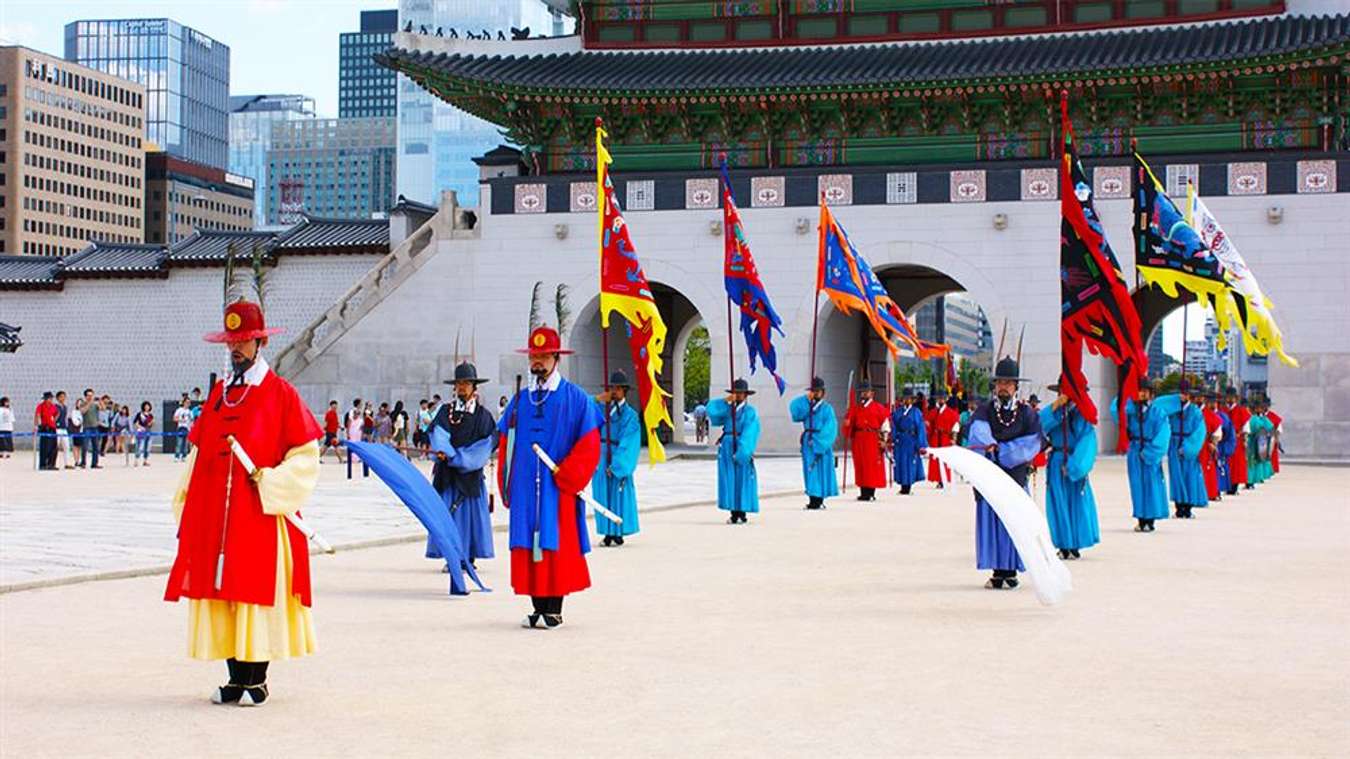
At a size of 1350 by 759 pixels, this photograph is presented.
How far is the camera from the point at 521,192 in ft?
121

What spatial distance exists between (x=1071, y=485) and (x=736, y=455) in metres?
5.48

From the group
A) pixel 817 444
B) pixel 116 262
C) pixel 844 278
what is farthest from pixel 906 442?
pixel 116 262

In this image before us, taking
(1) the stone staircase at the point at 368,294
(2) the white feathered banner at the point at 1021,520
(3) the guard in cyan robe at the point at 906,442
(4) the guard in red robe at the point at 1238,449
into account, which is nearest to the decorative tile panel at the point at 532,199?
(1) the stone staircase at the point at 368,294

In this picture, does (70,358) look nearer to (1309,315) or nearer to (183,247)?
(183,247)

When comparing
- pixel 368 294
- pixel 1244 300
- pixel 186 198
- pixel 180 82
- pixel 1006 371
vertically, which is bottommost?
pixel 1006 371

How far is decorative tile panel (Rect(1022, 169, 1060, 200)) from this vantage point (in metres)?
34.1

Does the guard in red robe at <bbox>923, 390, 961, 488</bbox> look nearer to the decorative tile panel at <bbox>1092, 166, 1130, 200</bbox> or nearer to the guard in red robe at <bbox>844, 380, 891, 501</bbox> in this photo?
the guard in red robe at <bbox>844, 380, 891, 501</bbox>

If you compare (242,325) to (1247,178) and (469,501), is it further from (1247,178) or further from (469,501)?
(1247,178)

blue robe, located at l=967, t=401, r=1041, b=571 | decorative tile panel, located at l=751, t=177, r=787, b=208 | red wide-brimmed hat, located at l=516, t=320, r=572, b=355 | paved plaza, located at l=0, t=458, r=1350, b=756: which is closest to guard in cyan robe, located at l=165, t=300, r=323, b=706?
paved plaza, located at l=0, t=458, r=1350, b=756

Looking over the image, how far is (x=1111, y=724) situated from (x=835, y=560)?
23.7 feet

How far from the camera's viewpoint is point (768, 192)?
1400 inches

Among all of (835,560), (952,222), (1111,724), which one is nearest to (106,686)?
(1111,724)

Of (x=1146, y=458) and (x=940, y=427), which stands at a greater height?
(x=940, y=427)

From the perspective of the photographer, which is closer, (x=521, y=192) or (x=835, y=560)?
(x=835, y=560)
